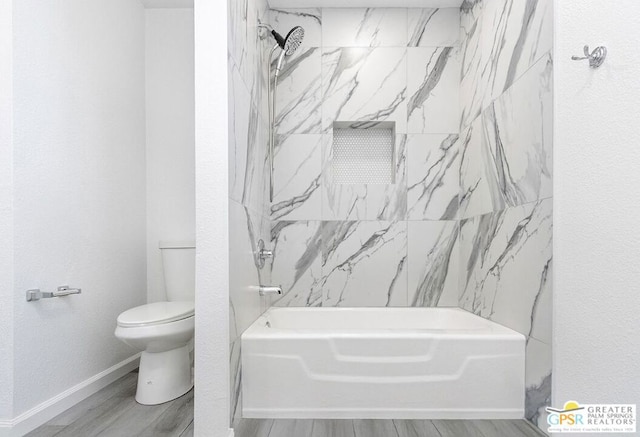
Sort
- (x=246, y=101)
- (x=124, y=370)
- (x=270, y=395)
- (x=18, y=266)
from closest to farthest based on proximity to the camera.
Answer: (x=18, y=266)
(x=270, y=395)
(x=246, y=101)
(x=124, y=370)

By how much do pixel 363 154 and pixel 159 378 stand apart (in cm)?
194

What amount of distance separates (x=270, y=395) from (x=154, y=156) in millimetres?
1933

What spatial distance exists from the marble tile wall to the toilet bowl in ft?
1.28

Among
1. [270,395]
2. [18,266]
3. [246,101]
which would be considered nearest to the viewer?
[18,266]

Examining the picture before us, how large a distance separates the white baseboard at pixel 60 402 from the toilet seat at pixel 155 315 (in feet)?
1.46

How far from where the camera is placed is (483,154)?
2381 mm

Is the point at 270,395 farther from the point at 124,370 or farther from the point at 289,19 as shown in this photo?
the point at 289,19

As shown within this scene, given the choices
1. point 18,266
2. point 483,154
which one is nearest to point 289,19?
point 483,154

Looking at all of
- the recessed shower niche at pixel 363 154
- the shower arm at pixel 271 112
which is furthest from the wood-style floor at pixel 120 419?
the recessed shower niche at pixel 363 154

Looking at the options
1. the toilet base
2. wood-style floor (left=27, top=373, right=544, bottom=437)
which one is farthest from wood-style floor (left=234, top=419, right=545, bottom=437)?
the toilet base

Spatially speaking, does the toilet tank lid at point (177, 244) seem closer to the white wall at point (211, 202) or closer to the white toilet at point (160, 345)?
the white toilet at point (160, 345)
